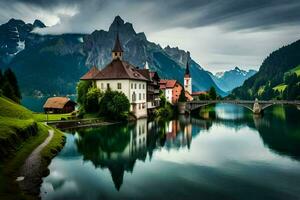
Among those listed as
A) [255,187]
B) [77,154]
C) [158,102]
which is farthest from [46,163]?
[158,102]

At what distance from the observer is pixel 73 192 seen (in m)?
30.2

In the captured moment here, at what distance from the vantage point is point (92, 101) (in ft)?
287

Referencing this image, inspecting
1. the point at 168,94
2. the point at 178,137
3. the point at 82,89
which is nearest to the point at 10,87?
the point at 82,89

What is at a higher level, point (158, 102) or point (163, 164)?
point (158, 102)

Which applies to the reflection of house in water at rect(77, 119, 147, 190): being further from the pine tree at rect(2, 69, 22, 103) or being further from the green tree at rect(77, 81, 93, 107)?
the pine tree at rect(2, 69, 22, 103)

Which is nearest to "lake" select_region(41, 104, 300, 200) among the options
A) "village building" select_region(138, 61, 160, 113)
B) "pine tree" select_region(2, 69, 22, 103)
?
"pine tree" select_region(2, 69, 22, 103)

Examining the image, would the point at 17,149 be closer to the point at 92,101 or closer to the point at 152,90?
the point at 92,101

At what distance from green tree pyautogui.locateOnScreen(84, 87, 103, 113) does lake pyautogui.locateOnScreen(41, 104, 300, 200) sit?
1784cm

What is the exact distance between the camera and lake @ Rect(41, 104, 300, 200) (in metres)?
30.7

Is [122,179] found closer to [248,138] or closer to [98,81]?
[248,138]

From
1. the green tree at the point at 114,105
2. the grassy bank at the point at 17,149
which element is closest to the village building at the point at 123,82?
the green tree at the point at 114,105

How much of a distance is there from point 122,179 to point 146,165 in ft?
23.6

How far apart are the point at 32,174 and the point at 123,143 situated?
2669cm

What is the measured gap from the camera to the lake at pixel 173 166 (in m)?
30.7
